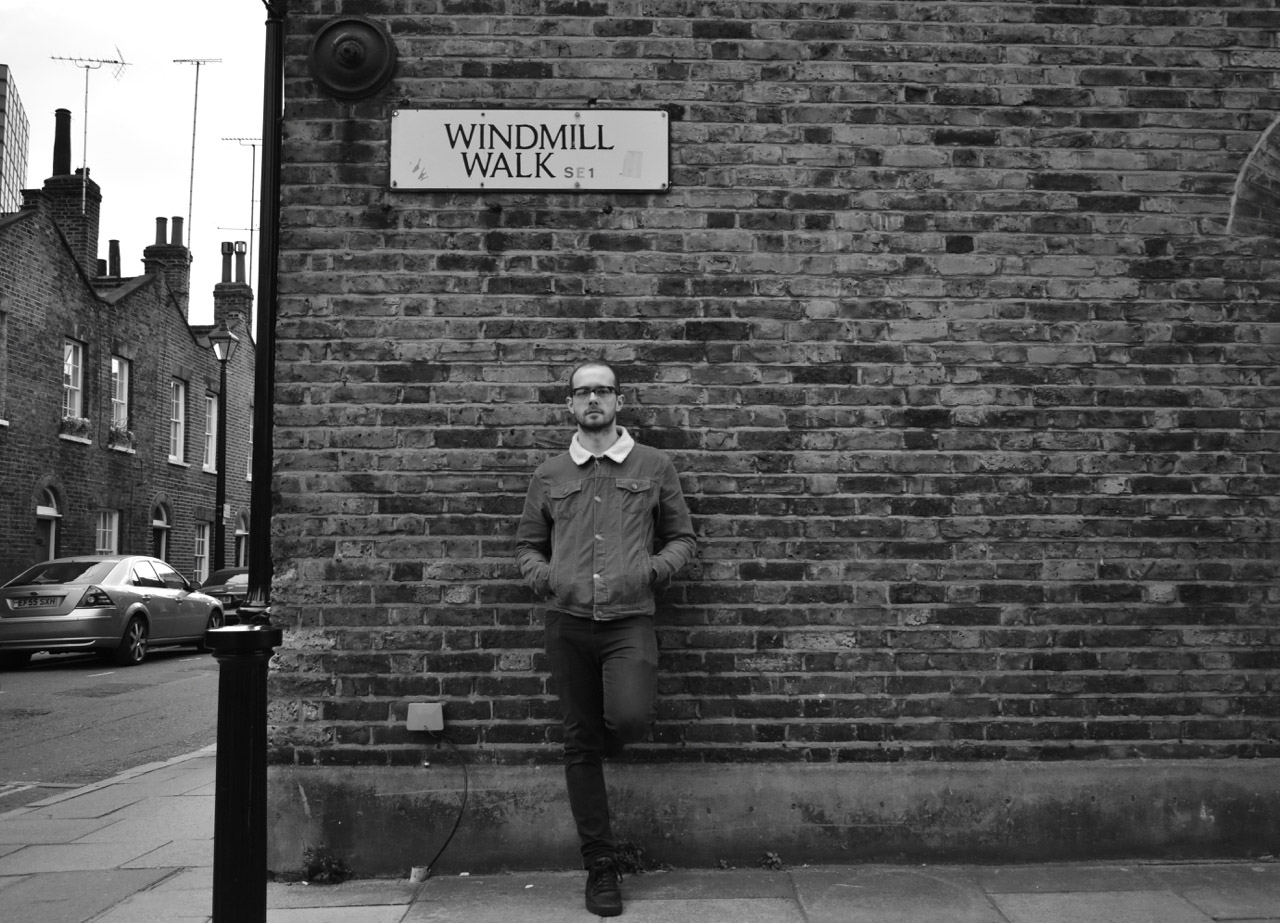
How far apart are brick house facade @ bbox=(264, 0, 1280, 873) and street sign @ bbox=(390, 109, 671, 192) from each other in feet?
0.25

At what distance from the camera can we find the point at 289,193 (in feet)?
16.0

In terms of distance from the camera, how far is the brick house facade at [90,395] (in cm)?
2106

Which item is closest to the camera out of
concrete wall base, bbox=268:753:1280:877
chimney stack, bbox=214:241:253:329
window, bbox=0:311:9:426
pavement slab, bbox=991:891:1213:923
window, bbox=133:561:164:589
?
pavement slab, bbox=991:891:1213:923

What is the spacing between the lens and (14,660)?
51.2 ft

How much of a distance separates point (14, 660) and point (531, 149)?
46.7ft

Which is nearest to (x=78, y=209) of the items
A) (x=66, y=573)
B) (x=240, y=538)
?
(x=240, y=538)

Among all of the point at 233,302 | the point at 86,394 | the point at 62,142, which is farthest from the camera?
the point at 233,302

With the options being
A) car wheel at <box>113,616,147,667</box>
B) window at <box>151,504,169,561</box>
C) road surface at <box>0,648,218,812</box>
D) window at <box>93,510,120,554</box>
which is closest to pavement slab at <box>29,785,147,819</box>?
road surface at <box>0,648,218,812</box>

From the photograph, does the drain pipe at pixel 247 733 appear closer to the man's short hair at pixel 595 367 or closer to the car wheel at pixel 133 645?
the man's short hair at pixel 595 367

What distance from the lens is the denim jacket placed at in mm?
4297

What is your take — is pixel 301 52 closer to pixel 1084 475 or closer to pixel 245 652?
pixel 245 652

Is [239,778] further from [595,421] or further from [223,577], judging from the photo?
[223,577]

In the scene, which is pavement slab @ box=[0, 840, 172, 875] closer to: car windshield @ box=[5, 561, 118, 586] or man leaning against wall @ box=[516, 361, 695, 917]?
man leaning against wall @ box=[516, 361, 695, 917]

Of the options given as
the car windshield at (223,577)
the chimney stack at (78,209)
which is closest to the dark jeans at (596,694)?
the car windshield at (223,577)
